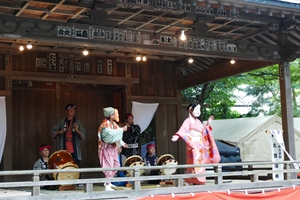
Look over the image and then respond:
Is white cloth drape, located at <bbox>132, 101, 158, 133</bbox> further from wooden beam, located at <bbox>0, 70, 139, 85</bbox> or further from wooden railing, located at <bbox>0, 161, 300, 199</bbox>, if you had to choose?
wooden railing, located at <bbox>0, 161, 300, 199</bbox>

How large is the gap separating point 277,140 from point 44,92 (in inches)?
253

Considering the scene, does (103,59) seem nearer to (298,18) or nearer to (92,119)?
(92,119)

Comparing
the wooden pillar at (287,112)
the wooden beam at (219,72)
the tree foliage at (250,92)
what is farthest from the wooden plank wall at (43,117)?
the wooden pillar at (287,112)

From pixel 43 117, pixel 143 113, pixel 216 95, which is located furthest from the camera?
pixel 216 95

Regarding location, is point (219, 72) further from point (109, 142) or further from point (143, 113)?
point (109, 142)

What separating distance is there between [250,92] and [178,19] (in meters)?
14.5

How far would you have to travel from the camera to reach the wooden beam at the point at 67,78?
36.0ft

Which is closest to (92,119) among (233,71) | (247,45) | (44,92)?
(44,92)

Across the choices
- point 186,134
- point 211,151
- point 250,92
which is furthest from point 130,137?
point 250,92

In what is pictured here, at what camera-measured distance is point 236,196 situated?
26.9ft

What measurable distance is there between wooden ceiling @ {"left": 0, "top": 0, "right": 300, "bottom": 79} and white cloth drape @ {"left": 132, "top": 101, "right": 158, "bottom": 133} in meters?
2.81

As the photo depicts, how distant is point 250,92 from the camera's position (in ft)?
74.5

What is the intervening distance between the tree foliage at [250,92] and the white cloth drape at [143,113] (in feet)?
12.9

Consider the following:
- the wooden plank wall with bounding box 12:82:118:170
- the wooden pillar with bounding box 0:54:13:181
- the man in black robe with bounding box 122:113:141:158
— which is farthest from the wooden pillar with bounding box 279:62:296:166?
the wooden pillar with bounding box 0:54:13:181
